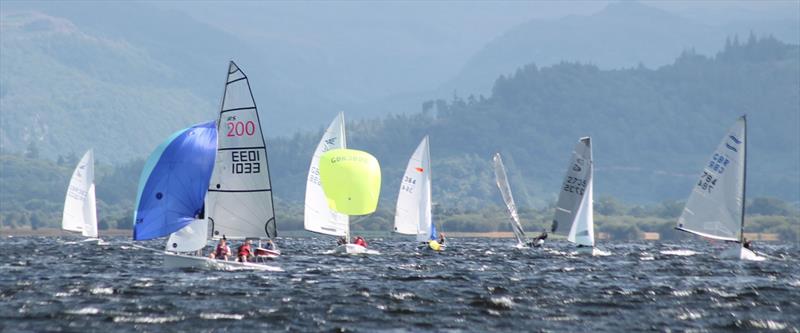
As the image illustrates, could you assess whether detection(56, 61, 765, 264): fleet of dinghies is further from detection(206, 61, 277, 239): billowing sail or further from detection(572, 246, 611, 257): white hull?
detection(572, 246, 611, 257): white hull

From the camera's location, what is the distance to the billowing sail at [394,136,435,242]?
132 meters

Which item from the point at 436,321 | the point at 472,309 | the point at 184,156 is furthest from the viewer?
the point at 184,156

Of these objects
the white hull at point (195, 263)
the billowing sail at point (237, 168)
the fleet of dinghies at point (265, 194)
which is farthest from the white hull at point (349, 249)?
the billowing sail at point (237, 168)

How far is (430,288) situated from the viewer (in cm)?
7038

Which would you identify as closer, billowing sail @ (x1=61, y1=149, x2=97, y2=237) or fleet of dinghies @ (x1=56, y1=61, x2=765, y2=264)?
fleet of dinghies @ (x1=56, y1=61, x2=765, y2=264)

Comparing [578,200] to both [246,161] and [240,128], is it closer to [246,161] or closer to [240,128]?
[246,161]

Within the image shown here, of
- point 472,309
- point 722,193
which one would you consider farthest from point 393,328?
point 722,193

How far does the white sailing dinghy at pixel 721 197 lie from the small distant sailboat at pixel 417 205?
33.6m

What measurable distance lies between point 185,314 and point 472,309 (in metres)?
12.1

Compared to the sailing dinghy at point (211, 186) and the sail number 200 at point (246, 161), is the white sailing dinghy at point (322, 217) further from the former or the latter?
the sail number 200 at point (246, 161)

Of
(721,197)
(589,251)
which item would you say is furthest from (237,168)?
(589,251)

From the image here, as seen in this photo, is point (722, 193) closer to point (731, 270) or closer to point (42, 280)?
point (731, 270)

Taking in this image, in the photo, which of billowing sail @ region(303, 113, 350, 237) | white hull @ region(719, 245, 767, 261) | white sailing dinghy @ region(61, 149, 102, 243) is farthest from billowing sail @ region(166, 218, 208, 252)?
white sailing dinghy @ region(61, 149, 102, 243)

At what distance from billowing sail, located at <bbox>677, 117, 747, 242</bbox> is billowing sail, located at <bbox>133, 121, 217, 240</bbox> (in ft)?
147
